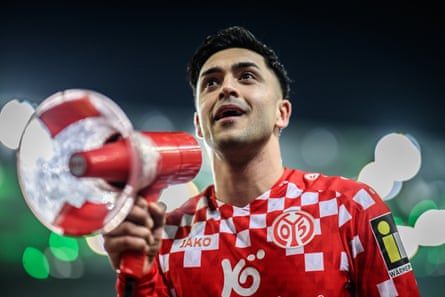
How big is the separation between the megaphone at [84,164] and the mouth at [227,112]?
717 mm

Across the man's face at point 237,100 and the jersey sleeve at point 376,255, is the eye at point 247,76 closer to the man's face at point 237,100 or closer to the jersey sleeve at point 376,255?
the man's face at point 237,100

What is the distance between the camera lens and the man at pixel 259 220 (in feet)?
5.68

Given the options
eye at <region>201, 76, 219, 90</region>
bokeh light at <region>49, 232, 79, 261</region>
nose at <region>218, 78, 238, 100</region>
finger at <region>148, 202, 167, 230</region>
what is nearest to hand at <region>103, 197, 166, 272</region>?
finger at <region>148, 202, 167, 230</region>

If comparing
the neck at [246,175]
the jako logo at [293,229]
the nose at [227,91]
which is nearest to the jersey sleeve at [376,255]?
the jako logo at [293,229]

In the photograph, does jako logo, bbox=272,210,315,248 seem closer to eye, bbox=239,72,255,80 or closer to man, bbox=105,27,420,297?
man, bbox=105,27,420,297

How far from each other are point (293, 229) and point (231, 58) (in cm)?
87

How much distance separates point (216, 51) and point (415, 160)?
7309 mm

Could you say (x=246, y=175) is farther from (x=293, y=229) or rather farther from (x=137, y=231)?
(x=137, y=231)

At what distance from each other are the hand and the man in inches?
5.3

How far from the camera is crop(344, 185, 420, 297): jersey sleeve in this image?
169 cm

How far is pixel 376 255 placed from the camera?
1.71 m

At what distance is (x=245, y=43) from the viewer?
2311 mm

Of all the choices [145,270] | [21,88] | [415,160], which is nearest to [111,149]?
[145,270]

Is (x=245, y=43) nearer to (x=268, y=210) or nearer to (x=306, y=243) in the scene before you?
(x=268, y=210)
